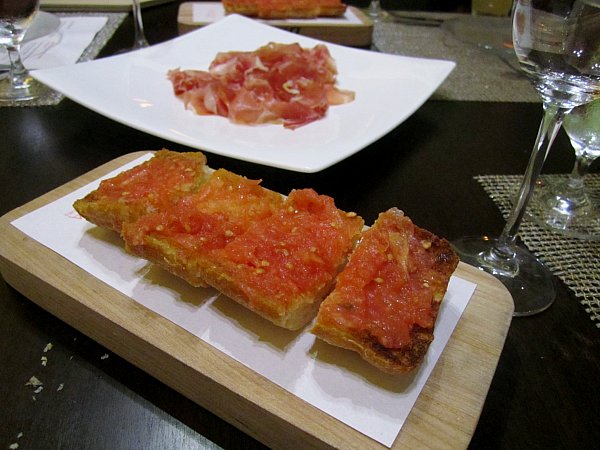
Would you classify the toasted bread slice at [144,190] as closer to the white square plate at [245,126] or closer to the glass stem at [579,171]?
the white square plate at [245,126]

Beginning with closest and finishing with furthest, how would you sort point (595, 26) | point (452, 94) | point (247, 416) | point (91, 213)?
point (247, 416) → point (595, 26) → point (91, 213) → point (452, 94)

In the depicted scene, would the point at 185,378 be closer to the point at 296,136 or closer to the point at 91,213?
the point at 91,213

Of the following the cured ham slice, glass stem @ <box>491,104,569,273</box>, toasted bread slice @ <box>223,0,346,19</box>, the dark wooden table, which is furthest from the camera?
toasted bread slice @ <box>223,0,346,19</box>

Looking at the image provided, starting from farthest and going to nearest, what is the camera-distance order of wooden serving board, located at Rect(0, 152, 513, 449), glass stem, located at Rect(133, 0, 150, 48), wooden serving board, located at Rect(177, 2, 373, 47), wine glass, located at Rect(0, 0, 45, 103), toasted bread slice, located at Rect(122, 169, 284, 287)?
wooden serving board, located at Rect(177, 2, 373, 47)
glass stem, located at Rect(133, 0, 150, 48)
wine glass, located at Rect(0, 0, 45, 103)
toasted bread slice, located at Rect(122, 169, 284, 287)
wooden serving board, located at Rect(0, 152, 513, 449)

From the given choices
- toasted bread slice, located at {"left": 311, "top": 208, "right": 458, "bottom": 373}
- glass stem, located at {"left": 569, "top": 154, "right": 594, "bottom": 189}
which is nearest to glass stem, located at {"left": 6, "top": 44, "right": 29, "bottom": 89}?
toasted bread slice, located at {"left": 311, "top": 208, "right": 458, "bottom": 373}

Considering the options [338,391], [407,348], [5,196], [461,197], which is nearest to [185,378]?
[338,391]

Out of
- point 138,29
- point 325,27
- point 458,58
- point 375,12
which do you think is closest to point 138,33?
point 138,29

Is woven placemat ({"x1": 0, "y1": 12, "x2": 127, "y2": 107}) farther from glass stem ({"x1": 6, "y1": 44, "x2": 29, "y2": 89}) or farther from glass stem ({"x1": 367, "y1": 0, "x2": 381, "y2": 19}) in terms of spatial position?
glass stem ({"x1": 367, "y1": 0, "x2": 381, "y2": 19})

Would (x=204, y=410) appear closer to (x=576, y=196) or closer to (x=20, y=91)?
(x=576, y=196)
